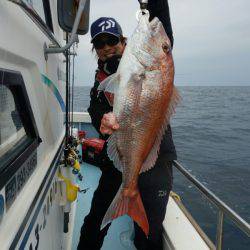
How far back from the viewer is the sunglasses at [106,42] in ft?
7.72

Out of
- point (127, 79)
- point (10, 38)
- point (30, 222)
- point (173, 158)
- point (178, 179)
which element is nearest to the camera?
point (10, 38)

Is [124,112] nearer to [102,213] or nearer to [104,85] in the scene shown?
[104,85]

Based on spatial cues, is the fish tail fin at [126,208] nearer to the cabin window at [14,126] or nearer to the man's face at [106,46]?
the cabin window at [14,126]

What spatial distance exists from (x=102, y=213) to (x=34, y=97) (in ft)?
4.36

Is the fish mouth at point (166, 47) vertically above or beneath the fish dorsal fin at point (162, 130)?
above

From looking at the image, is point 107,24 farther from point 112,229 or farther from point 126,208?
point 112,229

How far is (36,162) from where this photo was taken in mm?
1944

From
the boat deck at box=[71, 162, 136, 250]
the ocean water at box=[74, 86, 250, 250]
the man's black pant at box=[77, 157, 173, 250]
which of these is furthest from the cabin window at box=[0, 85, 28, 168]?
the boat deck at box=[71, 162, 136, 250]

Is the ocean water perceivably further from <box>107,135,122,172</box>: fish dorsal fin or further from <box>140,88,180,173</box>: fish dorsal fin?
<box>107,135,122,172</box>: fish dorsal fin

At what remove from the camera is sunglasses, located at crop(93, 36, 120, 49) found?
2.35 metres

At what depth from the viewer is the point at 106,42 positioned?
2.37 m

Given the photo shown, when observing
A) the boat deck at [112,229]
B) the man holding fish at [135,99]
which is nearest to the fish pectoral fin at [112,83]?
the man holding fish at [135,99]

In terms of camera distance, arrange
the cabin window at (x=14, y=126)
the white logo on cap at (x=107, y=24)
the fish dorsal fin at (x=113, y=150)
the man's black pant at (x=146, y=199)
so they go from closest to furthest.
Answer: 1. the cabin window at (x=14, y=126)
2. the fish dorsal fin at (x=113, y=150)
3. the white logo on cap at (x=107, y=24)
4. the man's black pant at (x=146, y=199)

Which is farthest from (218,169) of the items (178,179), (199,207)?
(199,207)
